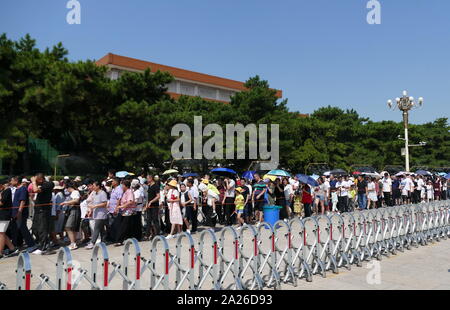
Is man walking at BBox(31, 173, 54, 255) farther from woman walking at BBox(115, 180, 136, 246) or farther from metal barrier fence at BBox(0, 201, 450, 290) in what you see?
metal barrier fence at BBox(0, 201, 450, 290)

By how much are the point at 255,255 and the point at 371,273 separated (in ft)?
8.35

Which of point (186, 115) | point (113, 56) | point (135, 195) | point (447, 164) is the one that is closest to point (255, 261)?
point (135, 195)

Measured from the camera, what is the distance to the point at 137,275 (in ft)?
15.0

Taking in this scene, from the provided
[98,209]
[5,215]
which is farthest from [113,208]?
[5,215]

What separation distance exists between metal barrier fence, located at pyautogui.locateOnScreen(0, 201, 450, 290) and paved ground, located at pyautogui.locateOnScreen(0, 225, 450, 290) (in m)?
0.16

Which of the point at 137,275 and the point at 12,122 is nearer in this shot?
the point at 137,275

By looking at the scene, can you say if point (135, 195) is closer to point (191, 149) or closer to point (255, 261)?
point (255, 261)

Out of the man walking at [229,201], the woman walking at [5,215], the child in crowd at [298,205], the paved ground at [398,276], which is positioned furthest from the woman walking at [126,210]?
the child in crowd at [298,205]

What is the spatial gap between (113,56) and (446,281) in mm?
46610

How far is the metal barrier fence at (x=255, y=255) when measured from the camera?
448 centimetres

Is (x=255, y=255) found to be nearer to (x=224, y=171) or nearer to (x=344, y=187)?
(x=344, y=187)

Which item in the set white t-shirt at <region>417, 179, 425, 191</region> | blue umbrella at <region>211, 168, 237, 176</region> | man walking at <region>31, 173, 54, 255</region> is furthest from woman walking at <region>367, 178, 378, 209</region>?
man walking at <region>31, 173, 54, 255</region>

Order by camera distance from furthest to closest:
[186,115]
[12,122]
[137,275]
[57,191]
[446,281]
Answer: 1. [186,115]
2. [12,122]
3. [57,191]
4. [446,281]
5. [137,275]

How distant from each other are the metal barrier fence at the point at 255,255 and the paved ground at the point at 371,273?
156 mm
